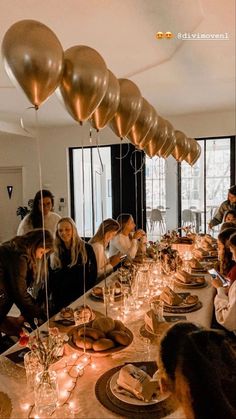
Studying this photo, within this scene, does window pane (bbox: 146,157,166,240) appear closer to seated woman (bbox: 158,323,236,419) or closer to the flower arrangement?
the flower arrangement

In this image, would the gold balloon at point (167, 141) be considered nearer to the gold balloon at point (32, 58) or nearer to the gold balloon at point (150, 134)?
the gold balloon at point (150, 134)

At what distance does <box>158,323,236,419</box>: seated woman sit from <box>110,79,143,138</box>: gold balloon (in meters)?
1.58

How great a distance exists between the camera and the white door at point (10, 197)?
8156 millimetres

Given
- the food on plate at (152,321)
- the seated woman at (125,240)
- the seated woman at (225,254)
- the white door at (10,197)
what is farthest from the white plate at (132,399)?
the white door at (10,197)

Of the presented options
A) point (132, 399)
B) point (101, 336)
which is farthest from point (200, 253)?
point (132, 399)

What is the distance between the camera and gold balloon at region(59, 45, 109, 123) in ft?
5.27

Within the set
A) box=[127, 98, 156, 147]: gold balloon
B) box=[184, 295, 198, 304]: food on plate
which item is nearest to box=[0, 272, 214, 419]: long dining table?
box=[184, 295, 198, 304]: food on plate

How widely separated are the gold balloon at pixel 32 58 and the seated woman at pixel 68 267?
1381 millimetres

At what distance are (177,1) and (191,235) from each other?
262cm

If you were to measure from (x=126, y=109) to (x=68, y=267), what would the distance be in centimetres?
130

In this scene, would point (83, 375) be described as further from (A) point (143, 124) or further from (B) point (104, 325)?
(A) point (143, 124)

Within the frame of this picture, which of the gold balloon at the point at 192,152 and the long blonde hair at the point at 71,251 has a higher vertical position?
the gold balloon at the point at 192,152

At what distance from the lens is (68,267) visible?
265 centimetres

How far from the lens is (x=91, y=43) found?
9.99 ft
